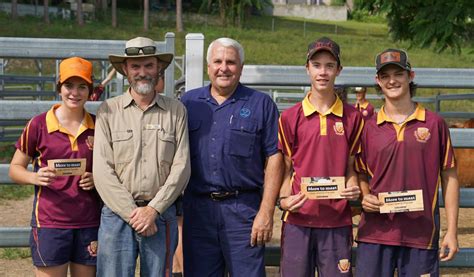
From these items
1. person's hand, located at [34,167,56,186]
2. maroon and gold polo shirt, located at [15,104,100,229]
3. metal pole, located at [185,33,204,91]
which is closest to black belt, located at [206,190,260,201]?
maroon and gold polo shirt, located at [15,104,100,229]

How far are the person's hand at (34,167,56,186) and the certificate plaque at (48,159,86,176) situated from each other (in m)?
0.02

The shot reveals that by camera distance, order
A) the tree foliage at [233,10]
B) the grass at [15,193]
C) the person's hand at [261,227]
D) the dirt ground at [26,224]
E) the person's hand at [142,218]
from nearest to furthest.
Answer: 1. the person's hand at [142,218]
2. the person's hand at [261,227]
3. the dirt ground at [26,224]
4. the grass at [15,193]
5. the tree foliage at [233,10]

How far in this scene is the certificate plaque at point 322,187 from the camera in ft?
12.6

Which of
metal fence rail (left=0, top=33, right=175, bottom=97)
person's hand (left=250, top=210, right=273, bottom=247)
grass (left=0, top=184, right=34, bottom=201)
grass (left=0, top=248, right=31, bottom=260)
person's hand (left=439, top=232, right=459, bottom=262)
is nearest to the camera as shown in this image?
person's hand (left=439, top=232, right=459, bottom=262)

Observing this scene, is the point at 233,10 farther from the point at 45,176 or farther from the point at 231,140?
the point at 45,176

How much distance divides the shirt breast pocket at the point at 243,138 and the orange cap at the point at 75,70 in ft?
2.55

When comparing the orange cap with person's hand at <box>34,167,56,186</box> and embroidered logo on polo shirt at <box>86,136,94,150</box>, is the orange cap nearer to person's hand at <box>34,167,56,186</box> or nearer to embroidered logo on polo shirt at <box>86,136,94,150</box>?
embroidered logo on polo shirt at <box>86,136,94,150</box>

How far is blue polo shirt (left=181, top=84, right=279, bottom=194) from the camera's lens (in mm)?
4078

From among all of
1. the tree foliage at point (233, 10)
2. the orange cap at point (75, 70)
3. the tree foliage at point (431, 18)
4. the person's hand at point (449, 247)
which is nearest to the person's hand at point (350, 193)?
the person's hand at point (449, 247)

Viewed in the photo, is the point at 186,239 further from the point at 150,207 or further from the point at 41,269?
the point at 41,269

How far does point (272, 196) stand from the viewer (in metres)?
4.05

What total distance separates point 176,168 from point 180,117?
269 mm

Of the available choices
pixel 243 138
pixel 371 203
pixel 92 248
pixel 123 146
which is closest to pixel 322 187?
pixel 371 203

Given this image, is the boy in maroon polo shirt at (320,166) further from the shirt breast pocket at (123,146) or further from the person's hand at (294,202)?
the shirt breast pocket at (123,146)
